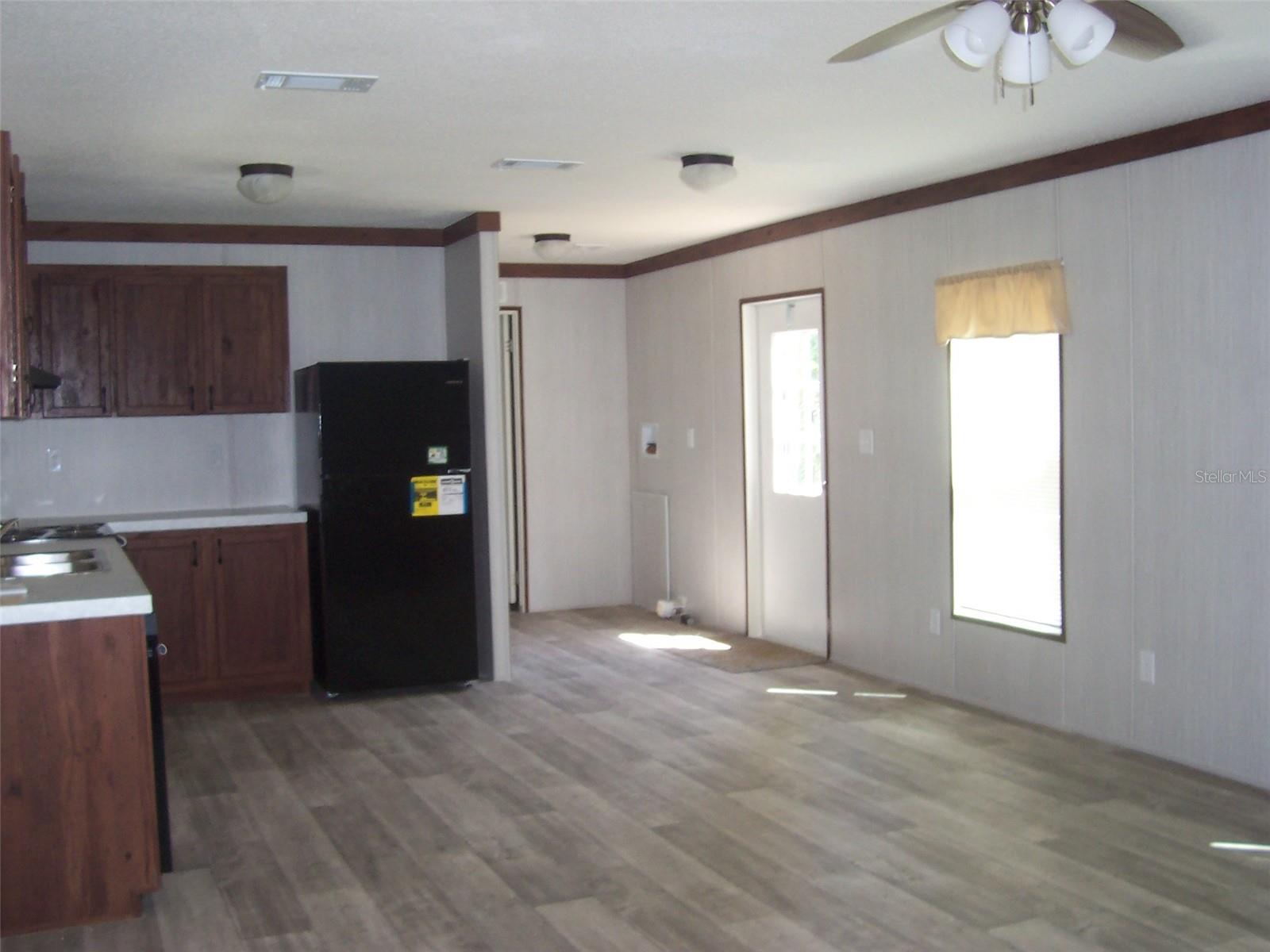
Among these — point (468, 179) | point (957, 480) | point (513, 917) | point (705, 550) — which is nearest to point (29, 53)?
point (468, 179)

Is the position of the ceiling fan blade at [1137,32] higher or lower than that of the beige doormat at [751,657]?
higher

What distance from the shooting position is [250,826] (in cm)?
422

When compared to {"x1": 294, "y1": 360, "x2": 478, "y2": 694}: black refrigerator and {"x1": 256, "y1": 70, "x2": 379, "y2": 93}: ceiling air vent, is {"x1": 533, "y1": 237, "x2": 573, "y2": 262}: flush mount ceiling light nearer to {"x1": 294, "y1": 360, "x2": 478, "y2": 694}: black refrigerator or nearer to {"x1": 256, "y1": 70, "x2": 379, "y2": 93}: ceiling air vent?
{"x1": 294, "y1": 360, "x2": 478, "y2": 694}: black refrigerator

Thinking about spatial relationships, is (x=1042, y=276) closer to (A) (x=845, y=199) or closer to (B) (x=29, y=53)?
(A) (x=845, y=199)

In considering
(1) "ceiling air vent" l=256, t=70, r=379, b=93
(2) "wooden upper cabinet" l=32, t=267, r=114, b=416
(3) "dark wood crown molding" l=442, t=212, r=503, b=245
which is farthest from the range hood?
(3) "dark wood crown molding" l=442, t=212, r=503, b=245

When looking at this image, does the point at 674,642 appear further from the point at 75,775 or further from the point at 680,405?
the point at 75,775

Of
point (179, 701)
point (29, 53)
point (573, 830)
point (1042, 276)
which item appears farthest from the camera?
point (179, 701)

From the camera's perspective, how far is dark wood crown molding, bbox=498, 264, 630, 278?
8.42 meters

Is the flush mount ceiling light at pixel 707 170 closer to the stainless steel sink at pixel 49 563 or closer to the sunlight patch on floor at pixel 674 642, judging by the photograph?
A: the stainless steel sink at pixel 49 563

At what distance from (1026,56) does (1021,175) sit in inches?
107

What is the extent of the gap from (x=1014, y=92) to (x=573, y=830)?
2812mm

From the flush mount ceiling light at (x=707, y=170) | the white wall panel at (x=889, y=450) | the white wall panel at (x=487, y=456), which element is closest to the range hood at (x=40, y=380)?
the white wall panel at (x=487, y=456)

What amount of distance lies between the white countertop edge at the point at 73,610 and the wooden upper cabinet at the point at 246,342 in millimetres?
3193

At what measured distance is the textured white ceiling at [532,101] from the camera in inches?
126
